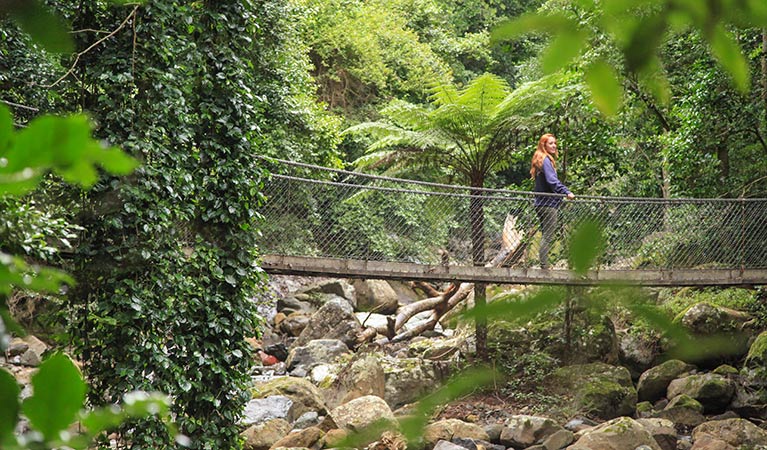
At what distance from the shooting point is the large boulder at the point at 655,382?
8.45 m

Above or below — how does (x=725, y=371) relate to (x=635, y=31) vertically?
above

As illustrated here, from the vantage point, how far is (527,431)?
23.5 ft

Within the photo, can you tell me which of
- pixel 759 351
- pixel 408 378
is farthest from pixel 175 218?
pixel 759 351

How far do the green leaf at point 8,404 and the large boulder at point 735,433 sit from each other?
6991 mm

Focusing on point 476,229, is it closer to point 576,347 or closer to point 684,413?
point 576,347

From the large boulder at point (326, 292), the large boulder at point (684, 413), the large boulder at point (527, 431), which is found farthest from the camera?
the large boulder at point (326, 292)

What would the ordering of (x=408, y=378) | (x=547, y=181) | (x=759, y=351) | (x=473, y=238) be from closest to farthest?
(x=547, y=181) → (x=759, y=351) → (x=473, y=238) → (x=408, y=378)

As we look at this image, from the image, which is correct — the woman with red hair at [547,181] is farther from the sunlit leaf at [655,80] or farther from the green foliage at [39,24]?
the green foliage at [39,24]

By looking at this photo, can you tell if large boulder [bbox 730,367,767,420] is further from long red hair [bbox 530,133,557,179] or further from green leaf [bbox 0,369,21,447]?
green leaf [bbox 0,369,21,447]

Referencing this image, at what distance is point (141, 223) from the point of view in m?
4.77

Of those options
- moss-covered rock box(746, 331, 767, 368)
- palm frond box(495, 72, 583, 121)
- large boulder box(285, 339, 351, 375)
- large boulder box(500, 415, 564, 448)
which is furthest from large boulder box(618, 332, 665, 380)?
large boulder box(285, 339, 351, 375)

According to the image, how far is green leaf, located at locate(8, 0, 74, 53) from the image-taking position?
427 mm

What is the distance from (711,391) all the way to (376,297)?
705 centimetres

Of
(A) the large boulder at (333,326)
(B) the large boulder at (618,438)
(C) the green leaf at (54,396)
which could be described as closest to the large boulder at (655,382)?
(B) the large boulder at (618,438)
